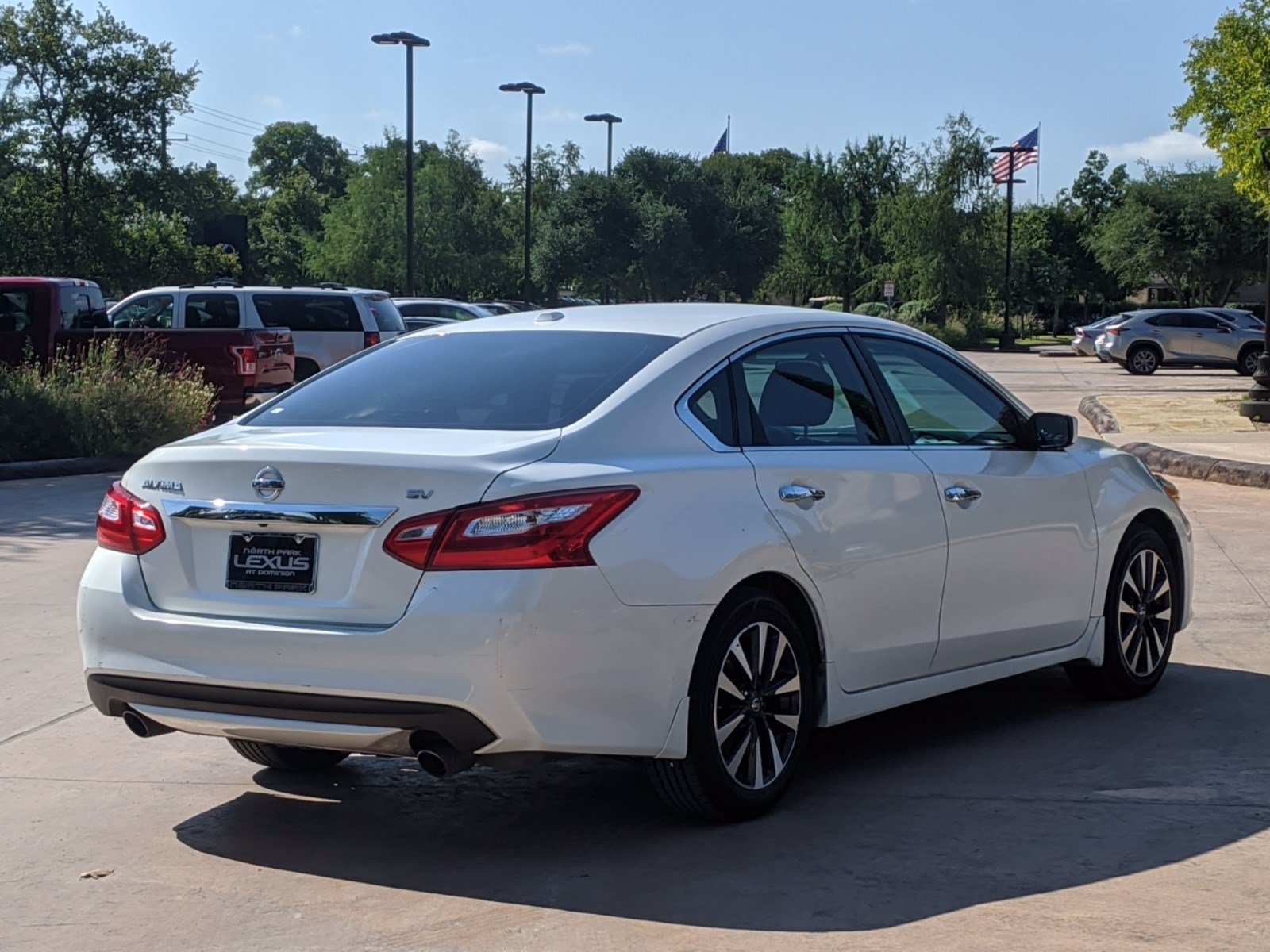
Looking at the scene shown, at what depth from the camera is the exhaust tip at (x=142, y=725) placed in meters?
5.14

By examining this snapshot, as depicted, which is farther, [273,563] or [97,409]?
[97,409]

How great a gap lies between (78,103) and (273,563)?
2094 inches

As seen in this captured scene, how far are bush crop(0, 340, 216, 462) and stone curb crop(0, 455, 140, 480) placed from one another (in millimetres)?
179

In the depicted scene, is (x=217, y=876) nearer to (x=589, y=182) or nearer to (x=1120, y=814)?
(x=1120, y=814)

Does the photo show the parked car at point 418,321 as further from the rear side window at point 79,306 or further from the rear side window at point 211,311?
the rear side window at point 79,306

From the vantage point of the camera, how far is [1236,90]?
Answer: 3450 cm

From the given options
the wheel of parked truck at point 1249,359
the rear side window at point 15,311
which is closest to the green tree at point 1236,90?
the wheel of parked truck at point 1249,359

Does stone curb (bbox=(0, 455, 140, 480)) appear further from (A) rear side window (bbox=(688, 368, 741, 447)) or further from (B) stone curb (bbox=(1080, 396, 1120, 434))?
(A) rear side window (bbox=(688, 368, 741, 447))

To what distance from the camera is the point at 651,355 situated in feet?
18.1

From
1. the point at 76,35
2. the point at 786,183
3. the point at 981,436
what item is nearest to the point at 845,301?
the point at 786,183

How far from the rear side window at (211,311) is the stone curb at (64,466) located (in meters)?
7.65

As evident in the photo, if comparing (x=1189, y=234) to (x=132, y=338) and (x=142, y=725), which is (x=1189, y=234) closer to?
(x=132, y=338)

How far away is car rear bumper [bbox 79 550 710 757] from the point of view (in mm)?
4641

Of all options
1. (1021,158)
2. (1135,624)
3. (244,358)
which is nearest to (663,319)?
(1135,624)
